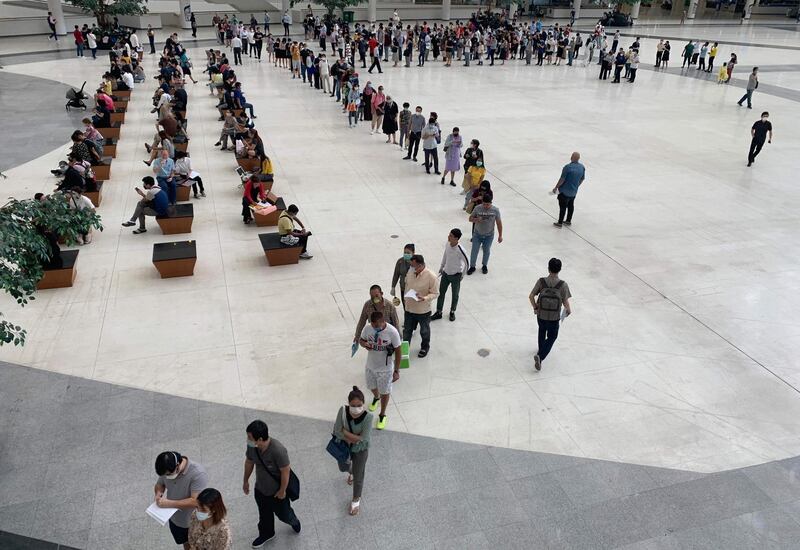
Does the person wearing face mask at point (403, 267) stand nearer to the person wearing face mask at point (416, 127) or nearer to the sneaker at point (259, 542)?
the sneaker at point (259, 542)

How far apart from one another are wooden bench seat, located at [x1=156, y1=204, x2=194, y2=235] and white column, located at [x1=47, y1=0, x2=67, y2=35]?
35.1 meters

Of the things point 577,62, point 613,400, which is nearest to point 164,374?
point 613,400

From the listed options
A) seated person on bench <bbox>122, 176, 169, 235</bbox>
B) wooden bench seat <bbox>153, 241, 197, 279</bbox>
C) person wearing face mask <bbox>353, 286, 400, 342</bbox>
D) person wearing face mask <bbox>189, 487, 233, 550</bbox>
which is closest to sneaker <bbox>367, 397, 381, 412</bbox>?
person wearing face mask <bbox>353, 286, 400, 342</bbox>

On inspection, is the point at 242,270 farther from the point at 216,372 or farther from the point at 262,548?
the point at 262,548

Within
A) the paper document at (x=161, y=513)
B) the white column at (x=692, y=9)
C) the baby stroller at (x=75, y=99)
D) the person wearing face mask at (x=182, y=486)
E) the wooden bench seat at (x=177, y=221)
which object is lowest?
the wooden bench seat at (x=177, y=221)

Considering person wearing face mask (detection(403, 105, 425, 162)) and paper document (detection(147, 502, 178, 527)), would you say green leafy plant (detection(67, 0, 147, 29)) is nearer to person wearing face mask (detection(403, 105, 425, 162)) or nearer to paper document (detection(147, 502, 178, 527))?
person wearing face mask (detection(403, 105, 425, 162))

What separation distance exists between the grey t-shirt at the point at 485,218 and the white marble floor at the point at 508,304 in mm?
864

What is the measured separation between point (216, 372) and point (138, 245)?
4.58 metres

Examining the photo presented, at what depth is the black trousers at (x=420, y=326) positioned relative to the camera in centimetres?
764

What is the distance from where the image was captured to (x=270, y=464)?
4.80 metres

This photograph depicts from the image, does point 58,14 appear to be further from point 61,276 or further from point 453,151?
point 61,276

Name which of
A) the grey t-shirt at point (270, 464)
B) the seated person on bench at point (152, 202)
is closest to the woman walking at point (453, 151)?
the seated person on bench at point (152, 202)

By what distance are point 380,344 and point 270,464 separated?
1846 mm

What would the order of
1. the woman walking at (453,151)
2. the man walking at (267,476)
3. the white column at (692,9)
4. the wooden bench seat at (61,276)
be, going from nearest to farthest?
the man walking at (267,476), the wooden bench seat at (61,276), the woman walking at (453,151), the white column at (692,9)
